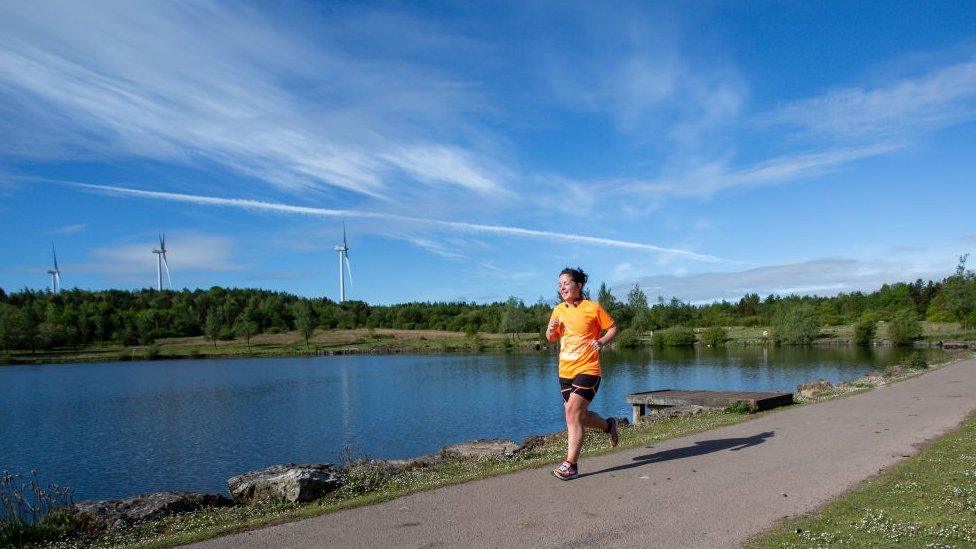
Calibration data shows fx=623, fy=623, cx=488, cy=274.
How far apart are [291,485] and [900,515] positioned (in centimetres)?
728

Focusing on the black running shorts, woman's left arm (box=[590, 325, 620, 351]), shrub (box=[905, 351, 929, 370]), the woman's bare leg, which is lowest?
shrub (box=[905, 351, 929, 370])

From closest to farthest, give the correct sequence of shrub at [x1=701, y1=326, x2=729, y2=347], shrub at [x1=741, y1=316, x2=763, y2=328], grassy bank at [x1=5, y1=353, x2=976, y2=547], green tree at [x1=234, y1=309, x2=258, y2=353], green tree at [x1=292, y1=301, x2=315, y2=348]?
grassy bank at [x1=5, y1=353, x2=976, y2=547] < shrub at [x1=701, y1=326, x2=729, y2=347] < shrub at [x1=741, y1=316, x2=763, y2=328] < green tree at [x1=292, y1=301, x2=315, y2=348] < green tree at [x1=234, y1=309, x2=258, y2=353]

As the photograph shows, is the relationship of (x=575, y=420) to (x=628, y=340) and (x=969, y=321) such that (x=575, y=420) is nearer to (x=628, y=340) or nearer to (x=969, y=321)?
(x=969, y=321)

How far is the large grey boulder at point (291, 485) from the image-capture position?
8.56 meters

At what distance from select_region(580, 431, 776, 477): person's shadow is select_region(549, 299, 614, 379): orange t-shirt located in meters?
1.57

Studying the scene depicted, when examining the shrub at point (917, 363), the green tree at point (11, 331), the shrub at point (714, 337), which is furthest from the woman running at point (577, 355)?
the green tree at point (11, 331)

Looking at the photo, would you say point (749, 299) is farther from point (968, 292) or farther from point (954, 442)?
point (954, 442)

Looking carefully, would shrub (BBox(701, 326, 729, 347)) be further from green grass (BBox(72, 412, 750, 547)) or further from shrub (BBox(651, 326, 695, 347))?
green grass (BBox(72, 412, 750, 547))

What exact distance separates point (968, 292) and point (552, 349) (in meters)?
54.5

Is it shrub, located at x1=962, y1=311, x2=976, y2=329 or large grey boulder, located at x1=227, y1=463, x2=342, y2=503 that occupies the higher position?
large grey boulder, located at x1=227, y1=463, x2=342, y2=503

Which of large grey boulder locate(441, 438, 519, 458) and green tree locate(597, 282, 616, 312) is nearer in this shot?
large grey boulder locate(441, 438, 519, 458)

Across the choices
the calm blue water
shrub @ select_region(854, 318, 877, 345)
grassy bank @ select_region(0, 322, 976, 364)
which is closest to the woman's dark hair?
the calm blue water

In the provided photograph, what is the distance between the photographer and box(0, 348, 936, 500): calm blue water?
2061 cm

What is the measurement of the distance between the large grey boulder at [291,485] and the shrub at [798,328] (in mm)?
90183
